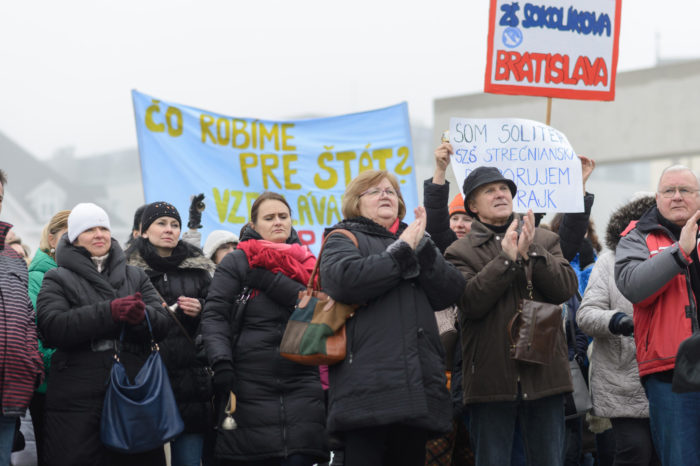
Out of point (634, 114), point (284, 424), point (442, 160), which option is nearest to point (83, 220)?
point (284, 424)

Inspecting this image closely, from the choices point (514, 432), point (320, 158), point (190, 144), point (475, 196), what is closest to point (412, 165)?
point (320, 158)

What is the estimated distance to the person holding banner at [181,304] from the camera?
5.61 meters

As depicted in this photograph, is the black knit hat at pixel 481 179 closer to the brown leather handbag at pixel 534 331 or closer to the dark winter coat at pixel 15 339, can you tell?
the brown leather handbag at pixel 534 331

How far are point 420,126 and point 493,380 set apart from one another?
50357mm

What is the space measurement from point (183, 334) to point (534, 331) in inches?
87.5

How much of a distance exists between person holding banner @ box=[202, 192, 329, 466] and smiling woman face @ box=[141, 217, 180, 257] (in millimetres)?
709

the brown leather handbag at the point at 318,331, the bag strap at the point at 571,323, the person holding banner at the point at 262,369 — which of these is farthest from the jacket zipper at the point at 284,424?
the bag strap at the point at 571,323

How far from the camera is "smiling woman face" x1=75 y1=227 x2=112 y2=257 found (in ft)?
17.9

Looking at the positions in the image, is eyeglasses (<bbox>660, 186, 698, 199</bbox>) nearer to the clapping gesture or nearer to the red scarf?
the clapping gesture

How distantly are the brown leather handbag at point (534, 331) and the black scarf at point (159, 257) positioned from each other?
2266 mm

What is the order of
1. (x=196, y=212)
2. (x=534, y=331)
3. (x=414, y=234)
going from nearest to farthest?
(x=414, y=234)
(x=534, y=331)
(x=196, y=212)

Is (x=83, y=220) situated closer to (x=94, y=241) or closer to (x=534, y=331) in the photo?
(x=94, y=241)

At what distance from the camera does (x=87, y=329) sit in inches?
199

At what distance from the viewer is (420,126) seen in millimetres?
54406
